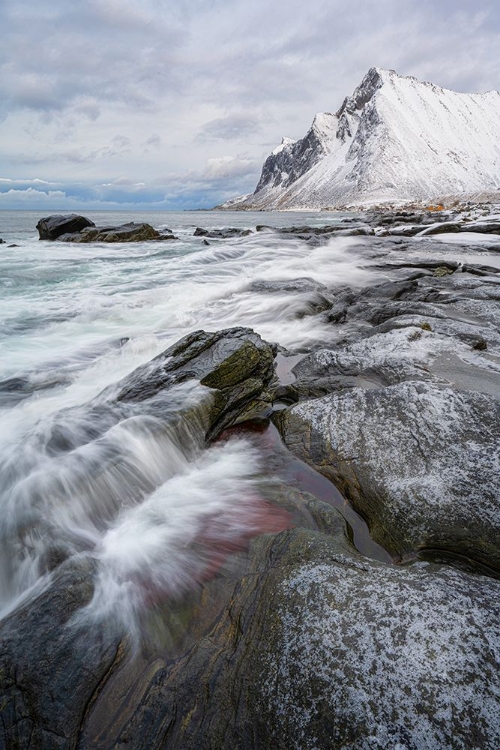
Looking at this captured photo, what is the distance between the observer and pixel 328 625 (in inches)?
69.6

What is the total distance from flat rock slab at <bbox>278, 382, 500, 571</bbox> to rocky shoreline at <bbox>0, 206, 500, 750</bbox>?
1 cm

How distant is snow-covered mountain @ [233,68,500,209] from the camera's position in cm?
10938

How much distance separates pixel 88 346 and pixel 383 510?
6.25 meters

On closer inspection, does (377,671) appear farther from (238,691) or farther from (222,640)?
(222,640)

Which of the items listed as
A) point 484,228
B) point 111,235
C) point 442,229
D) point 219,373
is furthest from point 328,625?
point 111,235

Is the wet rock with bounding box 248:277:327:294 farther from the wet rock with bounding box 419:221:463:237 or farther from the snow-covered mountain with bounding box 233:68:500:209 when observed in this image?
the snow-covered mountain with bounding box 233:68:500:209

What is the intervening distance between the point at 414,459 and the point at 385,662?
1.67m

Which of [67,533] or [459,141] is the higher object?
[459,141]

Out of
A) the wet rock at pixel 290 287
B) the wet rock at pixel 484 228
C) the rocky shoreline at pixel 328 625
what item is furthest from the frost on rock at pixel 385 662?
the wet rock at pixel 484 228

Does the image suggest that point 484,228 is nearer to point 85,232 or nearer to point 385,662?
point 85,232

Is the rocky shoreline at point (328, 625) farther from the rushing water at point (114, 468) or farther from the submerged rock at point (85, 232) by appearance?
the submerged rock at point (85, 232)

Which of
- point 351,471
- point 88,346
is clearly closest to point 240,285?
point 88,346

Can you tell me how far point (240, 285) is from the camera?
12352 mm

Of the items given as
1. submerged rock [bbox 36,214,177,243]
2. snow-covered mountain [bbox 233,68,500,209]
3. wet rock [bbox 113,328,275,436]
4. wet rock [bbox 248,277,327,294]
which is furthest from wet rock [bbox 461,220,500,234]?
snow-covered mountain [bbox 233,68,500,209]
